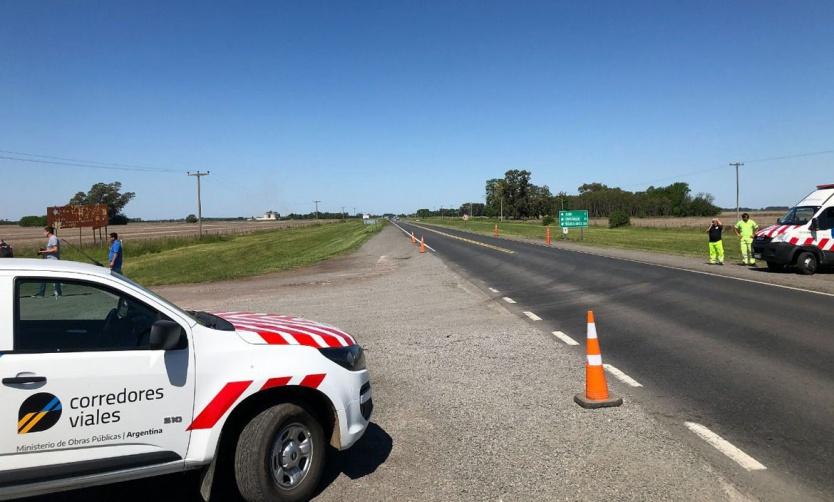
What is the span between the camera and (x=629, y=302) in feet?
39.9

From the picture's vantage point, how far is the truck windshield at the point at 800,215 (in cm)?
1717

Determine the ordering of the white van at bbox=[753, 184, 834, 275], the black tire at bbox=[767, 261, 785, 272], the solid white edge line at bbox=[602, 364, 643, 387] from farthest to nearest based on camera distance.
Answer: the black tire at bbox=[767, 261, 785, 272], the white van at bbox=[753, 184, 834, 275], the solid white edge line at bbox=[602, 364, 643, 387]

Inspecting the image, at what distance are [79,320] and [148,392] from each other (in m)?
0.94

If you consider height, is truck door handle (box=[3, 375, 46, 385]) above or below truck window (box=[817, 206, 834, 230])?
below

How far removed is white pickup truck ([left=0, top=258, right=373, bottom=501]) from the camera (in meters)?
3.00

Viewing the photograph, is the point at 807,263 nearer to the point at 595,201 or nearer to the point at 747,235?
the point at 747,235

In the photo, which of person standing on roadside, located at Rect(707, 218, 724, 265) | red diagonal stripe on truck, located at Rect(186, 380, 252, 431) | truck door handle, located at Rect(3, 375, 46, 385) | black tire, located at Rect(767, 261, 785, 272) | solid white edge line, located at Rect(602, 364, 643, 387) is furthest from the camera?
person standing on roadside, located at Rect(707, 218, 724, 265)

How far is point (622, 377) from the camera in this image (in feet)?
21.1

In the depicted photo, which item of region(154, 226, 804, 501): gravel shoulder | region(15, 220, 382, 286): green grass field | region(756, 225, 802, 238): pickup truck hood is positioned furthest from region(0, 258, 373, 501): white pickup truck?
region(756, 225, 802, 238): pickup truck hood

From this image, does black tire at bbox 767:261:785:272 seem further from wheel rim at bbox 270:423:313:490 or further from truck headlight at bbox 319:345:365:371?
wheel rim at bbox 270:423:313:490

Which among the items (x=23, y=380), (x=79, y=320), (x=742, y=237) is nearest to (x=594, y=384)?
(x=79, y=320)

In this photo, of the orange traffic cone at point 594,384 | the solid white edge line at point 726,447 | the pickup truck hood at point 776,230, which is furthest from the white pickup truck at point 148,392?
the pickup truck hood at point 776,230

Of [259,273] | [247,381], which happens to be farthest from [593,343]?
[259,273]

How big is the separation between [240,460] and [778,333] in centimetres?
846
